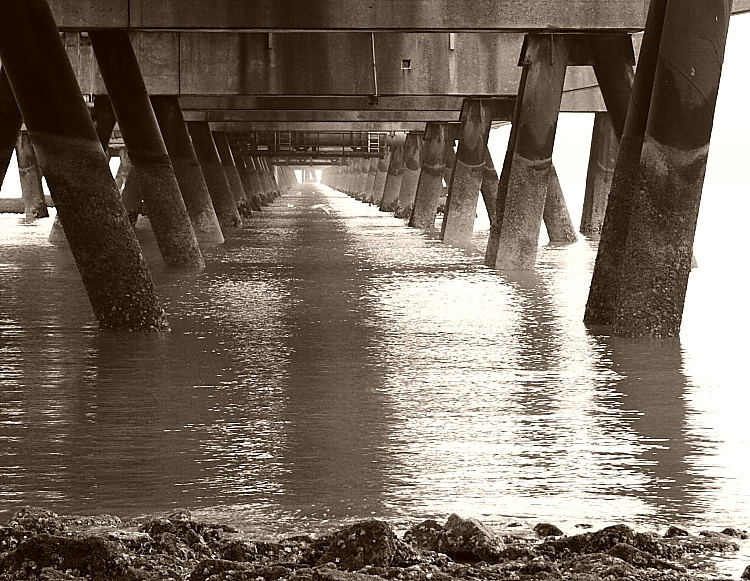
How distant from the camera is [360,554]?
5.32 m

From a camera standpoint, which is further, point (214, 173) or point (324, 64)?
point (214, 173)

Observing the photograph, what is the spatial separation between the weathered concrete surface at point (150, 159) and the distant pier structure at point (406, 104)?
0.03 metres

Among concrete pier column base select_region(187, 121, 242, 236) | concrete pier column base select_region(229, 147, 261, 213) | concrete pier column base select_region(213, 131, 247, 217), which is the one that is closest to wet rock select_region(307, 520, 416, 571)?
concrete pier column base select_region(187, 121, 242, 236)

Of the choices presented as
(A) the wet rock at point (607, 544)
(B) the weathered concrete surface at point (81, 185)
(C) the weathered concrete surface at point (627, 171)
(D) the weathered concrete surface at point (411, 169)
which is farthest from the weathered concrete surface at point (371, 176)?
(A) the wet rock at point (607, 544)

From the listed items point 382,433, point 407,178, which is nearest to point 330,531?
point 382,433

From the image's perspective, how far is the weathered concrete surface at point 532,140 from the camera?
19594mm

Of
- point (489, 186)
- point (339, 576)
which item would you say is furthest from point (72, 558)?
point (489, 186)

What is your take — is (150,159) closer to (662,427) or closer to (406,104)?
(406,104)

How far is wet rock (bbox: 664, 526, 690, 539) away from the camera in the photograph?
231 inches

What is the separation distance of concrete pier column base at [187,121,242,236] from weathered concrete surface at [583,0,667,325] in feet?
72.9

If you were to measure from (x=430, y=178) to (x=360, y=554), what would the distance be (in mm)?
32352

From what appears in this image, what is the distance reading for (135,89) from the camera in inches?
816

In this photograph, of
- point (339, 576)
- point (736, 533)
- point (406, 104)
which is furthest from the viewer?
point (406, 104)

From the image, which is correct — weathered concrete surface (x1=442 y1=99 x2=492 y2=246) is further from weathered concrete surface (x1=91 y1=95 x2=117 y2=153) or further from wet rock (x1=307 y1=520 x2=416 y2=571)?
wet rock (x1=307 y1=520 x2=416 y2=571)
